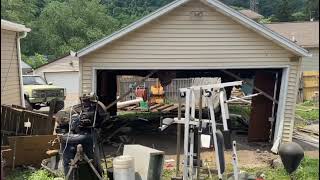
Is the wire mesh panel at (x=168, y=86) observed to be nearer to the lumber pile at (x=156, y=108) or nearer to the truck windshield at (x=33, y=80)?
the lumber pile at (x=156, y=108)

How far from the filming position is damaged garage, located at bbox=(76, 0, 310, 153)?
1046cm

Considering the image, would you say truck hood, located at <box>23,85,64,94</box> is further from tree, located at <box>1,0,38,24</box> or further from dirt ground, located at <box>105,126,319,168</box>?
dirt ground, located at <box>105,126,319,168</box>

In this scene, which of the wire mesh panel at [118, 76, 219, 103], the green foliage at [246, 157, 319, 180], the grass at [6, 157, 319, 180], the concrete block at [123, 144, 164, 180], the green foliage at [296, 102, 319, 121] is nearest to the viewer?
the green foliage at [296, 102, 319, 121]

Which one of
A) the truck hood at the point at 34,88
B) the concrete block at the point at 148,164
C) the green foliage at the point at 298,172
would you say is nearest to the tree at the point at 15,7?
the concrete block at the point at 148,164

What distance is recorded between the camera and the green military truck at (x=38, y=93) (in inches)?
749

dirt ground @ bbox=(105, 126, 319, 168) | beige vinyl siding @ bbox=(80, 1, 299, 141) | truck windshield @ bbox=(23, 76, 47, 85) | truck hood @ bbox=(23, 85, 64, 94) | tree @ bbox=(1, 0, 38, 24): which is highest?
tree @ bbox=(1, 0, 38, 24)

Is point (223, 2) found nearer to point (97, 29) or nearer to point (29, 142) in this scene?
point (29, 142)

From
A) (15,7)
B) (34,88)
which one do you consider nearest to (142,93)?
(34,88)

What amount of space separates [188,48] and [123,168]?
489 cm

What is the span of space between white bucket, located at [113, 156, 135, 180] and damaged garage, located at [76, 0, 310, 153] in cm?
430

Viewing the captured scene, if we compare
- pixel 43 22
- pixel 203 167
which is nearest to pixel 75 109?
pixel 203 167

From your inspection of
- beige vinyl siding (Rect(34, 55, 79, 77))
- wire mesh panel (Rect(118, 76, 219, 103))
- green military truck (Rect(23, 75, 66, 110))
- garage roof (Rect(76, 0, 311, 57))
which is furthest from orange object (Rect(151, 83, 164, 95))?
garage roof (Rect(76, 0, 311, 57))

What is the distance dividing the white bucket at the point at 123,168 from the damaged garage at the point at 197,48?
4.30 m

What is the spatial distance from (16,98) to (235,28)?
6714 mm
